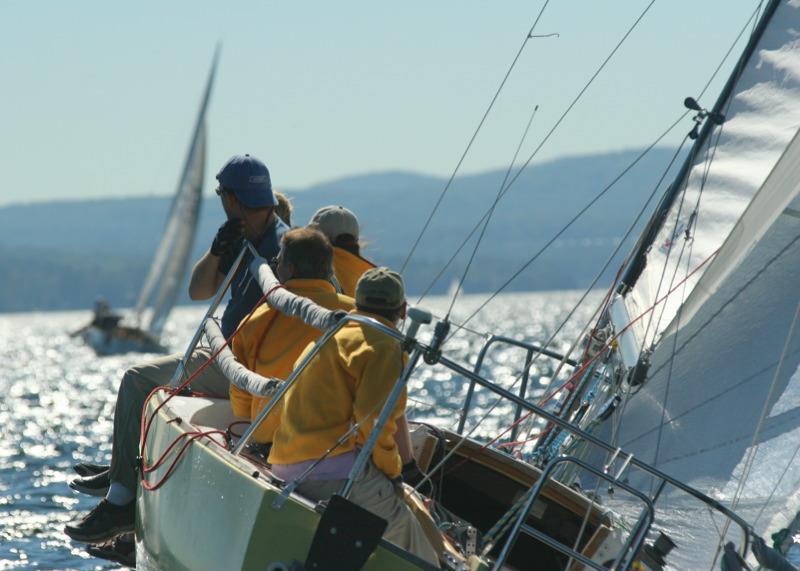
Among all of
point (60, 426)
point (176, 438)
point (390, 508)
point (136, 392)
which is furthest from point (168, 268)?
point (390, 508)

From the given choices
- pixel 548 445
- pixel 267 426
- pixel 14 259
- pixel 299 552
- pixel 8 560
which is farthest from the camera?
pixel 14 259

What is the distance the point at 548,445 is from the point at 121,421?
216 cm

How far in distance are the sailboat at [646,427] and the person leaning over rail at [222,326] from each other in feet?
0.58

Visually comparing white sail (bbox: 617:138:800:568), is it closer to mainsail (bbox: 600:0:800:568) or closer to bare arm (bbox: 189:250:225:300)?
mainsail (bbox: 600:0:800:568)

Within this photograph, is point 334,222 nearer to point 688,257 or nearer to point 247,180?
point 247,180

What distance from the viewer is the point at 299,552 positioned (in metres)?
5.04

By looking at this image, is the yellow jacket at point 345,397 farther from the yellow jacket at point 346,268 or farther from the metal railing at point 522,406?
the yellow jacket at point 346,268

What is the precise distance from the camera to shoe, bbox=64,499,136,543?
6.81 m

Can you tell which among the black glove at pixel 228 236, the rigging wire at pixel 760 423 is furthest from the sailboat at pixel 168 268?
the rigging wire at pixel 760 423

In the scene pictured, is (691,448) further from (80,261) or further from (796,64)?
(80,261)

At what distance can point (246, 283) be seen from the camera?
6.59 metres

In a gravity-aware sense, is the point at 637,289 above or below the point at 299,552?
above

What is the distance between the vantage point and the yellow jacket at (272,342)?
577 centimetres

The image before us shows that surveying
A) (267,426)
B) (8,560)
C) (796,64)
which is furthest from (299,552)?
(8,560)
